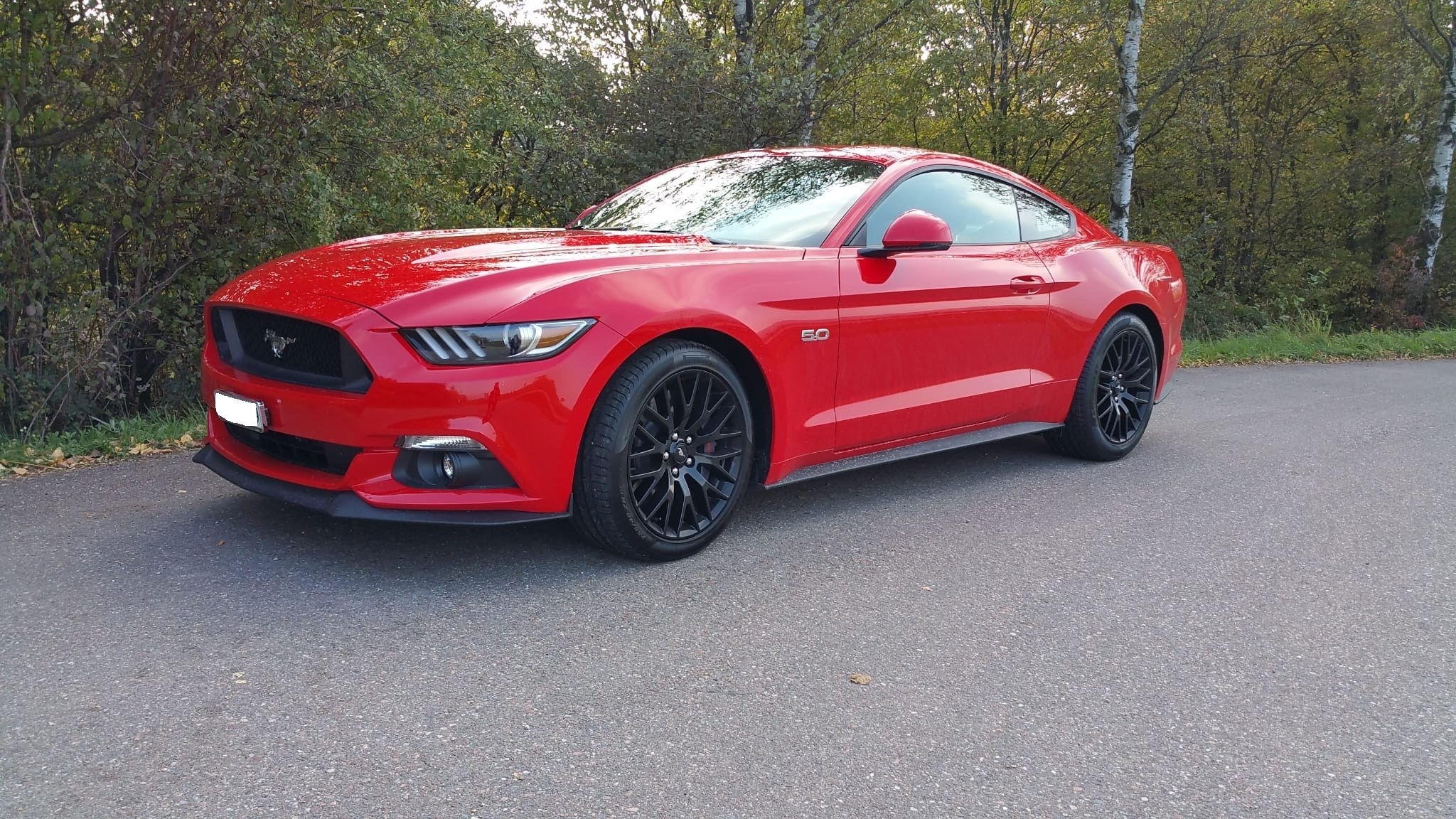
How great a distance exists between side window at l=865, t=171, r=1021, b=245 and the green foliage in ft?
12.0

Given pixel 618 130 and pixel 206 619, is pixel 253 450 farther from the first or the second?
pixel 618 130

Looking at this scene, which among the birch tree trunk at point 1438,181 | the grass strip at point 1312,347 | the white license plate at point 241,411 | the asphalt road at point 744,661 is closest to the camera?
the asphalt road at point 744,661

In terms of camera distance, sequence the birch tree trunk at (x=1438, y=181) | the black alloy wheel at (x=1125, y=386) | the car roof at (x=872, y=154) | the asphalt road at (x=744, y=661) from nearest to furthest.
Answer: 1. the asphalt road at (x=744, y=661)
2. the car roof at (x=872, y=154)
3. the black alloy wheel at (x=1125, y=386)
4. the birch tree trunk at (x=1438, y=181)

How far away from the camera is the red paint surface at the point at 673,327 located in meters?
3.29

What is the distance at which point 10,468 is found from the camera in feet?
16.4

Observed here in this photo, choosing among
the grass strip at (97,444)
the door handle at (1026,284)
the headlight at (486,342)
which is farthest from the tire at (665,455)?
the grass strip at (97,444)

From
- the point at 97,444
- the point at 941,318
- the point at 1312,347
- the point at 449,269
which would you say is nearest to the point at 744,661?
the point at 449,269

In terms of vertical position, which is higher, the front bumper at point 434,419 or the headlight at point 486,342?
the headlight at point 486,342

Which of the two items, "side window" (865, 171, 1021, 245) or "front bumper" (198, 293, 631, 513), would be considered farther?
"side window" (865, 171, 1021, 245)

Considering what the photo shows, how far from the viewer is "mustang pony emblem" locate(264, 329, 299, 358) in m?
3.52

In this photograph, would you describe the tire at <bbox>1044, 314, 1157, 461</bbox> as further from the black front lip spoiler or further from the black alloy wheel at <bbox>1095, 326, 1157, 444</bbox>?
the black front lip spoiler

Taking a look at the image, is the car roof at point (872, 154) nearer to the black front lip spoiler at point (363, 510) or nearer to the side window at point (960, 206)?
the side window at point (960, 206)

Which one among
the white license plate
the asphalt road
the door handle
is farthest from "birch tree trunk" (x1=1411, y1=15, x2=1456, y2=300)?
the white license plate

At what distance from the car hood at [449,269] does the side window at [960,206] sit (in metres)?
0.58
